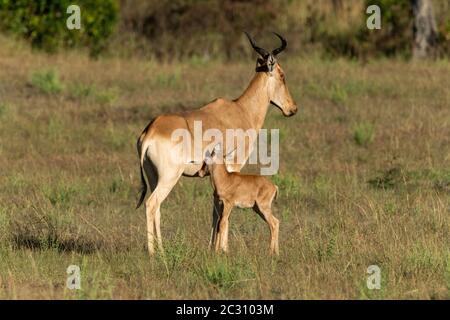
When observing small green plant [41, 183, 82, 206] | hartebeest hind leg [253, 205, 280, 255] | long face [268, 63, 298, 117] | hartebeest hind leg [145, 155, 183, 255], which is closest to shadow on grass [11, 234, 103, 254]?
hartebeest hind leg [145, 155, 183, 255]

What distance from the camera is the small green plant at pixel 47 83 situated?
18.1 m

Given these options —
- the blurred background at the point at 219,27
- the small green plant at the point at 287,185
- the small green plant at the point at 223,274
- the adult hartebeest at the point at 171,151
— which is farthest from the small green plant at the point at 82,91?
the small green plant at the point at 223,274

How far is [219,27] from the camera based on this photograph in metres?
23.4

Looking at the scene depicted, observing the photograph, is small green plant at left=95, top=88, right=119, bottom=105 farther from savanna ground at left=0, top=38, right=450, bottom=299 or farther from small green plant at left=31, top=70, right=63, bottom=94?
small green plant at left=31, top=70, right=63, bottom=94

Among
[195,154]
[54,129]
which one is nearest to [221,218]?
[195,154]

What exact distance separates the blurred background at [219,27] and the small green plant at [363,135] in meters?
6.07

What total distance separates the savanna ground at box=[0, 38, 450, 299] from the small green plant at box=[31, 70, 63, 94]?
33mm

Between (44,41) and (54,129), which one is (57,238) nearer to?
(54,129)

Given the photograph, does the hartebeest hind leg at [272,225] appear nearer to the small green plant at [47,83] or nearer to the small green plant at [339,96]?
the small green plant at [339,96]

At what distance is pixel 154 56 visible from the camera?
71.7 ft

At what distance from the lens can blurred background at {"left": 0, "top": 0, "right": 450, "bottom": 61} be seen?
21.5m

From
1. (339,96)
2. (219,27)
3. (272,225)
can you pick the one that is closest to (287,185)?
(272,225)

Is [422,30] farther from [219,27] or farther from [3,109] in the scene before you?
[3,109]
